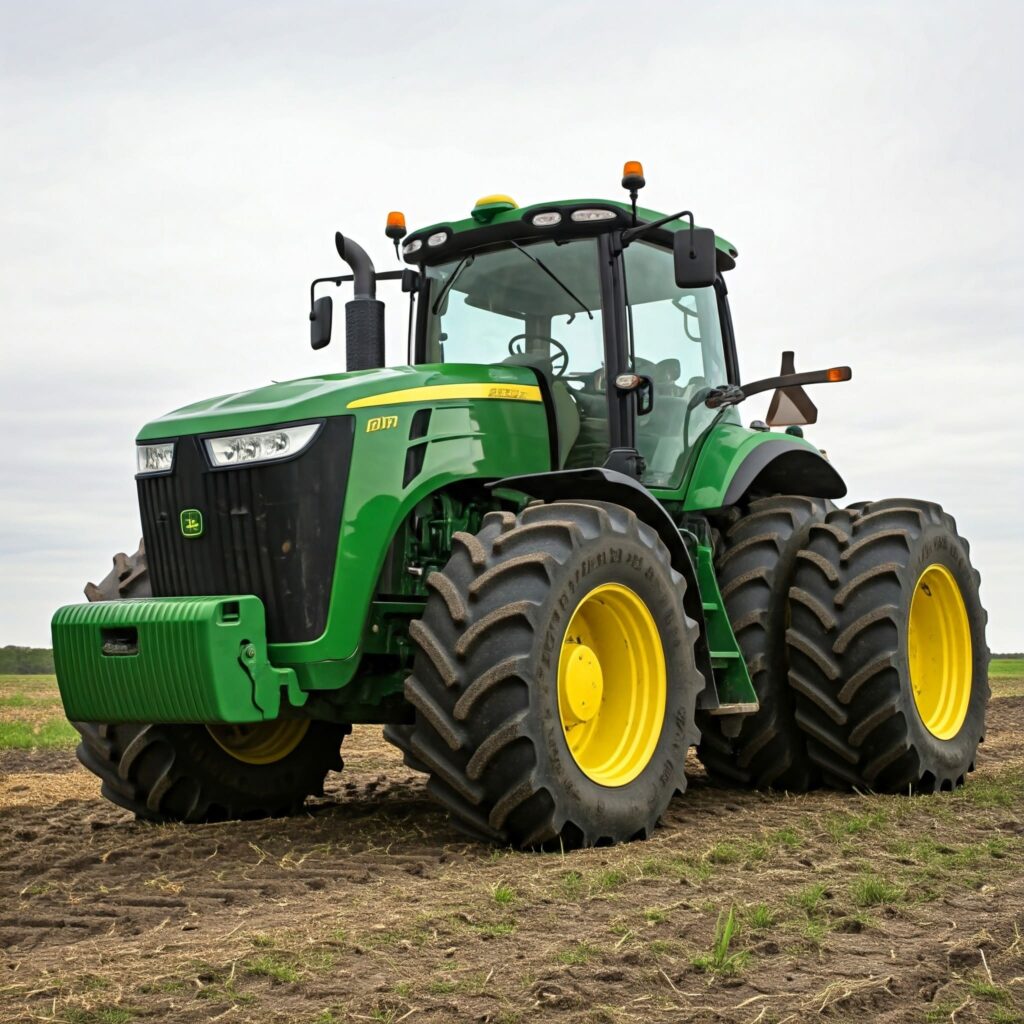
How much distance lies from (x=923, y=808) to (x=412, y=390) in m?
3.48

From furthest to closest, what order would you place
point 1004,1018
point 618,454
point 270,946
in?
point 618,454 < point 270,946 < point 1004,1018

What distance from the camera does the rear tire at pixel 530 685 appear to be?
595cm

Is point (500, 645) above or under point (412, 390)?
under

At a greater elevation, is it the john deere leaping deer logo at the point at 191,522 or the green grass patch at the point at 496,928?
the john deere leaping deer logo at the point at 191,522

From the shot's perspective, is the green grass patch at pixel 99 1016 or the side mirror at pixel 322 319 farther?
the side mirror at pixel 322 319

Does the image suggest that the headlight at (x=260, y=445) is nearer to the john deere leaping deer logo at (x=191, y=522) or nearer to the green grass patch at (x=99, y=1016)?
the john deere leaping deer logo at (x=191, y=522)

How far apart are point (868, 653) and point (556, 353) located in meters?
2.36

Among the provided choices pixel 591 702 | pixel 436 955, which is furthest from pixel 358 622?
pixel 436 955

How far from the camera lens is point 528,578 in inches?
240

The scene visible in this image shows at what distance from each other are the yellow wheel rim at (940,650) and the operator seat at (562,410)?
2.63m

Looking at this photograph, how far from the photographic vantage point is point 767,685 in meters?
8.11

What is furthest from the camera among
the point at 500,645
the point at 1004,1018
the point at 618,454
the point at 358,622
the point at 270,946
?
the point at 618,454

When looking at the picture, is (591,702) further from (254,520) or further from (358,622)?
(254,520)

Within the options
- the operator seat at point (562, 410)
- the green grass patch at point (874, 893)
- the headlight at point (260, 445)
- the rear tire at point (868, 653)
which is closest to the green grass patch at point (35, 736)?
the headlight at point (260, 445)
